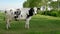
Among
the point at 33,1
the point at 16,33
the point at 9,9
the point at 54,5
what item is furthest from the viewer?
the point at 54,5

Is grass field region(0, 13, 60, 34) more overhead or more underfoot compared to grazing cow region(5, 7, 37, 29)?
more underfoot

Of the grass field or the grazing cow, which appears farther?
the grazing cow

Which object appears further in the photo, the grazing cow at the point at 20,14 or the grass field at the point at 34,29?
the grazing cow at the point at 20,14

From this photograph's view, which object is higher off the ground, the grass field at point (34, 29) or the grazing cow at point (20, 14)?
the grazing cow at point (20, 14)

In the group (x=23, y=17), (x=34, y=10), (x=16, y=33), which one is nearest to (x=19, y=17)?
(x=23, y=17)

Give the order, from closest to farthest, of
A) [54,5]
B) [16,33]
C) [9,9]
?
[16,33]
[9,9]
[54,5]

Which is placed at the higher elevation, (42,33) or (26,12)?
(26,12)

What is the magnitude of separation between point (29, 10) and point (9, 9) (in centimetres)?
166

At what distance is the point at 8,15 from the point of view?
15.2m

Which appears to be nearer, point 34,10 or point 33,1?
point 34,10

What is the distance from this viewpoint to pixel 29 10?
15.5m

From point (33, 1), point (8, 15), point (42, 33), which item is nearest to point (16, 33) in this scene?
point (42, 33)

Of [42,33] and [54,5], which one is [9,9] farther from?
[54,5]

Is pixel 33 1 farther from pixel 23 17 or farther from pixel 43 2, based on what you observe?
pixel 23 17
